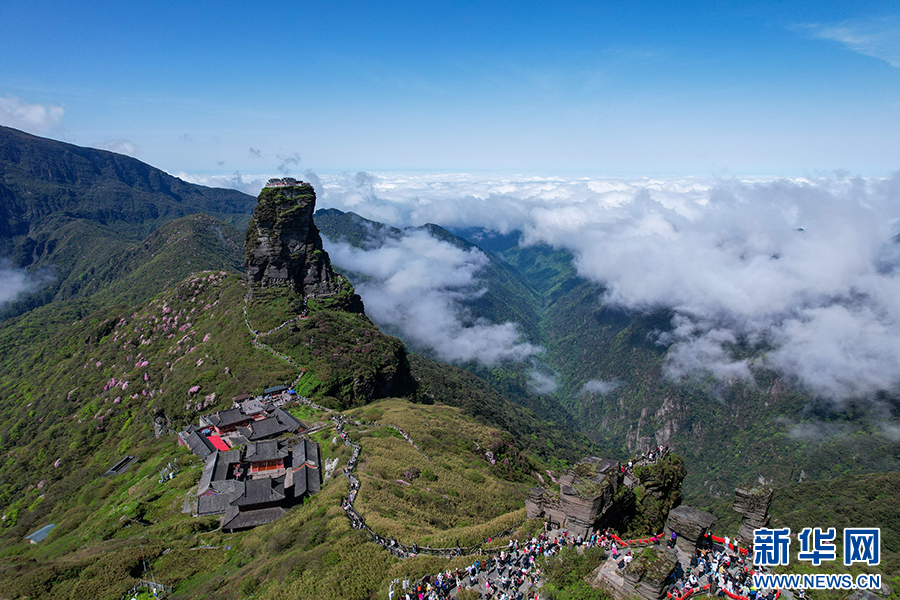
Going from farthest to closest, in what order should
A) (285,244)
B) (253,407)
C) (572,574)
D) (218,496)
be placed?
(285,244), (253,407), (218,496), (572,574)

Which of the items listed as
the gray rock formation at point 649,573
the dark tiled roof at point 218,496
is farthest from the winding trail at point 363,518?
the dark tiled roof at point 218,496

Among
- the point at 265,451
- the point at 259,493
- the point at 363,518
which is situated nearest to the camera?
the point at 363,518

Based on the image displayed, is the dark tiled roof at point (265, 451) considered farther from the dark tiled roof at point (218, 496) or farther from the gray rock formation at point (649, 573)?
the gray rock formation at point (649, 573)

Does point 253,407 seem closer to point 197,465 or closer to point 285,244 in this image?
point 197,465

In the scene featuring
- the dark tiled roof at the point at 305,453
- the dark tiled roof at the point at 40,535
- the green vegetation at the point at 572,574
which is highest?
the green vegetation at the point at 572,574

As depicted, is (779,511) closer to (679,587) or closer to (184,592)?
(679,587)

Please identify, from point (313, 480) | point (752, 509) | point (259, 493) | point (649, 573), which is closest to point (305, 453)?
point (313, 480)

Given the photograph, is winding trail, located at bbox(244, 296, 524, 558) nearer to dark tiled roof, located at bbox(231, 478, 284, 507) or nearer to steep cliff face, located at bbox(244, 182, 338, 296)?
dark tiled roof, located at bbox(231, 478, 284, 507)
